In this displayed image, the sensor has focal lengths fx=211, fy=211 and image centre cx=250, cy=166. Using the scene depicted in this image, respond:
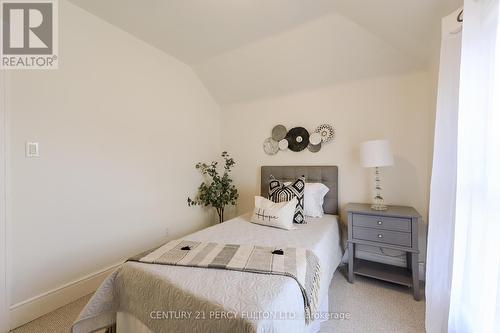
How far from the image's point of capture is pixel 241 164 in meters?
3.48

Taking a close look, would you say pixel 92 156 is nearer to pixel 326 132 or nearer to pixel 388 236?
pixel 326 132

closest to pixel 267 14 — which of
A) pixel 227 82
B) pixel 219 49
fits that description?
pixel 219 49

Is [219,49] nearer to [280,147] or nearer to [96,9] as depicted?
[96,9]

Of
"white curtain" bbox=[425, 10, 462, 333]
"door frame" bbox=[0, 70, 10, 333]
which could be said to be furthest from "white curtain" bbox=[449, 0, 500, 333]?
"door frame" bbox=[0, 70, 10, 333]

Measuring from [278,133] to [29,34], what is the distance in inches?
107

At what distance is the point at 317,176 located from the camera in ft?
9.06

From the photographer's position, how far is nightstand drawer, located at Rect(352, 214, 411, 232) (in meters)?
1.94

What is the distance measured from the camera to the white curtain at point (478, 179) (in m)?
0.92

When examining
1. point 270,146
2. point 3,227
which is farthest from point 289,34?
point 3,227

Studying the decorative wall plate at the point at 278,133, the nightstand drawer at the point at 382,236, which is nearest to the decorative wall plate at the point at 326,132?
the decorative wall plate at the point at 278,133

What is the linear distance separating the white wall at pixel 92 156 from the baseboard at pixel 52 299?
5 cm

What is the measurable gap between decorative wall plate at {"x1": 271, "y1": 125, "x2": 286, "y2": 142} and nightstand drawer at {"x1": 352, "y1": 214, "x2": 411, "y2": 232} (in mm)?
1450

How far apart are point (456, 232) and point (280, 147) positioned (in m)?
2.15

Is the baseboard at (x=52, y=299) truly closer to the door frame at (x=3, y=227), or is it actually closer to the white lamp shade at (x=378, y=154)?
the door frame at (x=3, y=227)
